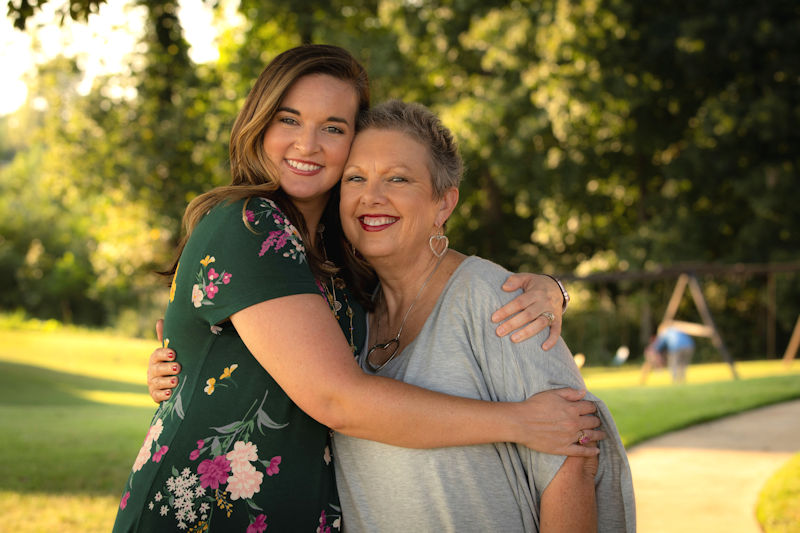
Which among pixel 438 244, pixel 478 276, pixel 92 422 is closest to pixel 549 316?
pixel 478 276

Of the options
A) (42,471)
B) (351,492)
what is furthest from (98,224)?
(351,492)

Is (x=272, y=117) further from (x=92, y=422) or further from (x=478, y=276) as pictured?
(x=92, y=422)

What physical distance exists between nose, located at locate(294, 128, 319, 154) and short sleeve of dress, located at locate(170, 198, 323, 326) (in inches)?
13.9

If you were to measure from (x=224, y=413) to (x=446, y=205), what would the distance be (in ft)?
3.60

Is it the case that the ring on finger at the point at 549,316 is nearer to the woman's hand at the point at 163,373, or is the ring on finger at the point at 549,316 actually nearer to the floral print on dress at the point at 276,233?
the floral print on dress at the point at 276,233

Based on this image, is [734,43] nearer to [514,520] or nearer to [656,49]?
[656,49]

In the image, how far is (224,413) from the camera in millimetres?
2234

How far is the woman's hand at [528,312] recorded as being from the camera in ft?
7.84

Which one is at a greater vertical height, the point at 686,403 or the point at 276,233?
the point at 276,233

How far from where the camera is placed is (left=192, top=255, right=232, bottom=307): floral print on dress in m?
2.17

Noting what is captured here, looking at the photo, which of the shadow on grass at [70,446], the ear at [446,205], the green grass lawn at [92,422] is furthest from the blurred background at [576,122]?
the ear at [446,205]

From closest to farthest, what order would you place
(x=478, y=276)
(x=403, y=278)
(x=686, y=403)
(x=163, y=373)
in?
1. (x=163, y=373)
2. (x=478, y=276)
3. (x=403, y=278)
4. (x=686, y=403)

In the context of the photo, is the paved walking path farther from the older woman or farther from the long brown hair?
the long brown hair

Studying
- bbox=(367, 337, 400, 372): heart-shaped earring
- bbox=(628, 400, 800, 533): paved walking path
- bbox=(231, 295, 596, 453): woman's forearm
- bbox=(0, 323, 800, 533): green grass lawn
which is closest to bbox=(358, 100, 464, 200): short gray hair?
bbox=(367, 337, 400, 372): heart-shaped earring
